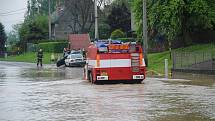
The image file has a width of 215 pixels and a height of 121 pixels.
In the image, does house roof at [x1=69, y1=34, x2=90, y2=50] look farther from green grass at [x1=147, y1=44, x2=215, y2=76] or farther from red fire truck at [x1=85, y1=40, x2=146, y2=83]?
red fire truck at [x1=85, y1=40, x2=146, y2=83]

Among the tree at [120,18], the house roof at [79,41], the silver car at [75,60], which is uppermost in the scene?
the tree at [120,18]

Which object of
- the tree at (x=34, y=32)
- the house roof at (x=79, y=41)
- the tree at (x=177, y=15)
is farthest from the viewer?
the tree at (x=34, y=32)

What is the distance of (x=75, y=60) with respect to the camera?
2175 inches

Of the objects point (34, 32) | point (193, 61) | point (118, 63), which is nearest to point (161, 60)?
point (193, 61)

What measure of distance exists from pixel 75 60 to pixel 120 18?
105 feet

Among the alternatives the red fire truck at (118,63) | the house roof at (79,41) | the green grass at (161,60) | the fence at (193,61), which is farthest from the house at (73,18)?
the red fire truck at (118,63)

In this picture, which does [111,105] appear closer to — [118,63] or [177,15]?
[118,63]

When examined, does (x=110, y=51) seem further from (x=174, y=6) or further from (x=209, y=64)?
(x=174, y=6)

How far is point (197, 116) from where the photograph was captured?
1404cm

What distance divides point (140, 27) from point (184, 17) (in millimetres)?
4294

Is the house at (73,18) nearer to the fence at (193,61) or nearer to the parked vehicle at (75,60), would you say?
the parked vehicle at (75,60)

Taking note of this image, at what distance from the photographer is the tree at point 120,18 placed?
85500mm

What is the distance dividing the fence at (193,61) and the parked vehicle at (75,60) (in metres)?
20.5

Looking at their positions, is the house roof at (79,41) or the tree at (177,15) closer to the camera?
the tree at (177,15)
